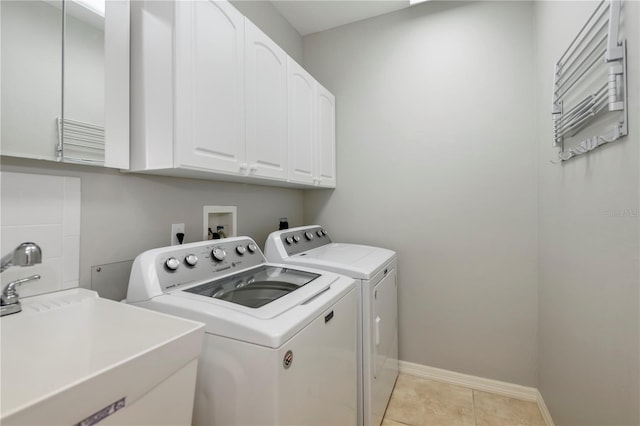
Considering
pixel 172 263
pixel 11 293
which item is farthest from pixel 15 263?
pixel 172 263

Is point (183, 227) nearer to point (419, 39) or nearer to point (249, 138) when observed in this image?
point (249, 138)

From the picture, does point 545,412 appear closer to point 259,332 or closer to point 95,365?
point 259,332

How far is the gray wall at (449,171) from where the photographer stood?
79.9 inches

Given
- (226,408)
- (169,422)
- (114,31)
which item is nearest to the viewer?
(169,422)

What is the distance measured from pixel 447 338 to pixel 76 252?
231 cm

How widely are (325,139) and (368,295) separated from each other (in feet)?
4.40

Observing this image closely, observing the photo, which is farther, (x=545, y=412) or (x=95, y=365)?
(x=545, y=412)

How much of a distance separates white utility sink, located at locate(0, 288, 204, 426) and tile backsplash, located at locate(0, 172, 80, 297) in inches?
4.8

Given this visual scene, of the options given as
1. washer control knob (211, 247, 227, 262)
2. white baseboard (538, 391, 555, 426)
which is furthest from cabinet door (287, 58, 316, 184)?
white baseboard (538, 391, 555, 426)

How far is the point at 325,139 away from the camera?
93.7 inches

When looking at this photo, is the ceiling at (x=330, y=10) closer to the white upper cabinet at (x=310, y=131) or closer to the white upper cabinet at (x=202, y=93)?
the white upper cabinet at (x=310, y=131)

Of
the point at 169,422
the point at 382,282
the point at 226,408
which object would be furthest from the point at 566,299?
the point at 169,422

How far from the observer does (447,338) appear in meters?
2.22

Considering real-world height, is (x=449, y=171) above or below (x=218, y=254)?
above
